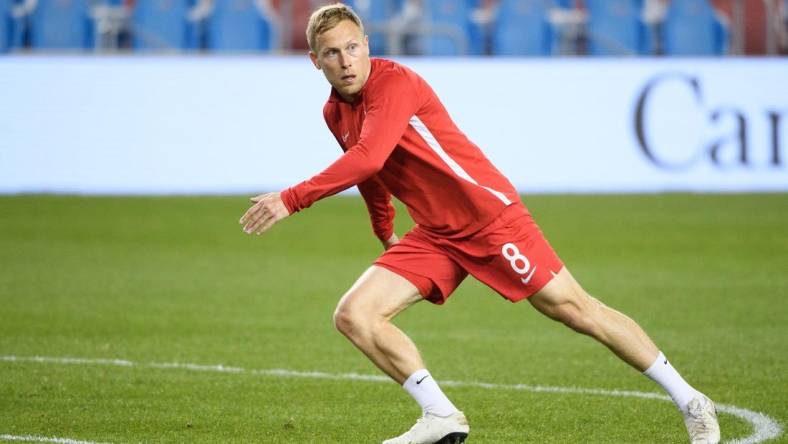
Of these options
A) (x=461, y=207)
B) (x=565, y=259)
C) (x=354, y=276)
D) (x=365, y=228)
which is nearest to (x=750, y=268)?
(x=565, y=259)

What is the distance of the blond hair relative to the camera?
19.8ft

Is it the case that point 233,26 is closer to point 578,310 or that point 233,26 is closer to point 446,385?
point 446,385

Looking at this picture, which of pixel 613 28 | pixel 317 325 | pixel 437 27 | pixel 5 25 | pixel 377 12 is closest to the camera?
pixel 317 325

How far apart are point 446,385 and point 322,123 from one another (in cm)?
1059

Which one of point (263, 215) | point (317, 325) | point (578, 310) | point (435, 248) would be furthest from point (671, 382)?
point (317, 325)

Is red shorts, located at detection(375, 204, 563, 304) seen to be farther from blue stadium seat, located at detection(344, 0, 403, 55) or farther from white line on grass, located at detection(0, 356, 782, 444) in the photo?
blue stadium seat, located at detection(344, 0, 403, 55)

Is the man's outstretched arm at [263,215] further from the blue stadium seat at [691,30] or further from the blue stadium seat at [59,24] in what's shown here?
the blue stadium seat at [691,30]

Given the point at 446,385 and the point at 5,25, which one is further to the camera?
the point at 5,25

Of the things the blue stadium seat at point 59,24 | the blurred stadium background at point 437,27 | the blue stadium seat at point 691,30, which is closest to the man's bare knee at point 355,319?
the blurred stadium background at point 437,27

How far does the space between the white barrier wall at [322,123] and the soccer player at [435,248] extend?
11960 mm

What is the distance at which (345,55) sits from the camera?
6.02m

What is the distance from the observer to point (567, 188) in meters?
18.8

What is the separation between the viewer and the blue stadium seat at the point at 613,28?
67.9 feet

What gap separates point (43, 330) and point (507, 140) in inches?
385
